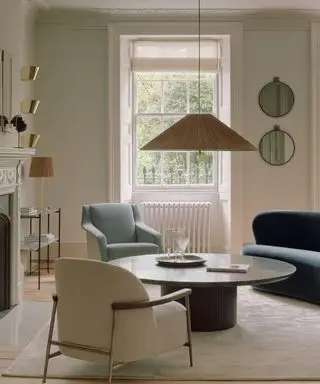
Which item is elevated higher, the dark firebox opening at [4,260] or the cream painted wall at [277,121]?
the cream painted wall at [277,121]

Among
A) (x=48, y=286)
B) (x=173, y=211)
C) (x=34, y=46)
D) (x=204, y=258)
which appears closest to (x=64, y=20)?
(x=34, y=46)

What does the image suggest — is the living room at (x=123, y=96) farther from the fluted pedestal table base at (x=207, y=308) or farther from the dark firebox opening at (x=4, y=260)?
the fluted pedestal table base at (x=207, y=308)

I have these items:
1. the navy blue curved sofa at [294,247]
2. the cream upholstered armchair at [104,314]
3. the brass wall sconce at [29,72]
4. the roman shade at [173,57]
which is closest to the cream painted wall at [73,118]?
the roman shade at [173,57]

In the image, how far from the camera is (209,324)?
438 centimetres

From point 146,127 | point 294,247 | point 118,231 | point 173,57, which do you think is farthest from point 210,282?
point 173,57

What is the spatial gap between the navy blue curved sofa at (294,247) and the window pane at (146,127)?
2438mm

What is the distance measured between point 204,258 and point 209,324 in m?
0.67

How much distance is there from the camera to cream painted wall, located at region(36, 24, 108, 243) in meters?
7.29

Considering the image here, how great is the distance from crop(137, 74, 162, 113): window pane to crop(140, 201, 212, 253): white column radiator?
47.6 inches

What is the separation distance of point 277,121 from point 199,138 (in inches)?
126

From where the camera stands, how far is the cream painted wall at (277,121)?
734 centimetres

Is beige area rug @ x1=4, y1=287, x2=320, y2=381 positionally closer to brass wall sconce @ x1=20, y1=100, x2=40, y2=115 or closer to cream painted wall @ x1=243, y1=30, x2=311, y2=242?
brass wall sconce @ x1=20, y1=100, x2=40, y2=115

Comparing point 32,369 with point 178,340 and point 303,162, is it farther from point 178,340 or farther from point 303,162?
point 303,162

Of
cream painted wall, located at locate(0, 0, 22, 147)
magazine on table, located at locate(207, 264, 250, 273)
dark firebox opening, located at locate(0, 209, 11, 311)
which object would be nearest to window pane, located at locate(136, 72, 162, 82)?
cream painted wall, located at locate(0, 0, 22, 147)
